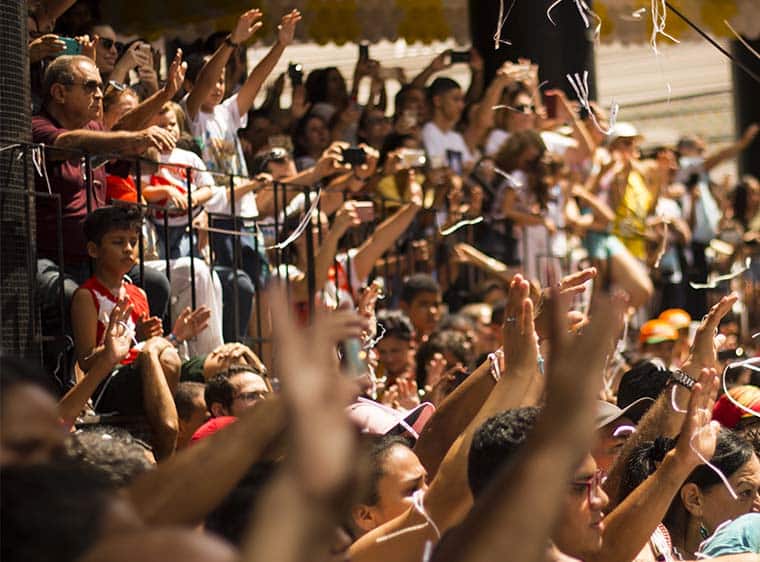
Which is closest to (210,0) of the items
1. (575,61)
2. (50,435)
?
(575,61)

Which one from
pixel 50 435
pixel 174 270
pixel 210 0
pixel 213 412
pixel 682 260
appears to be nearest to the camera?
pixel 50 435

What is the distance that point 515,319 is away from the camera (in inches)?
150

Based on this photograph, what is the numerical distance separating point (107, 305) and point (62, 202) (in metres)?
0.60

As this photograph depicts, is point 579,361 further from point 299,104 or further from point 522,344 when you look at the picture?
point 299,104

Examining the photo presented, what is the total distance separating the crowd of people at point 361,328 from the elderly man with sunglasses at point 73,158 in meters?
0.01

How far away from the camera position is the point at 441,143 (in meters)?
10.5

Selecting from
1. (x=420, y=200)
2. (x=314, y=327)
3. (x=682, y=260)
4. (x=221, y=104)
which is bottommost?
(x=682, y=260)

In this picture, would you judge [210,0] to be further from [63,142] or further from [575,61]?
[63,142]

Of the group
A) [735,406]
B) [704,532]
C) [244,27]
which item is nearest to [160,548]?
[704,532]

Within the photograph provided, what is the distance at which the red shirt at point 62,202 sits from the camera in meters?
6.38

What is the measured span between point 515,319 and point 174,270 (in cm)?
345

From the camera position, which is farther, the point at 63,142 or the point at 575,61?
the point at 575,61

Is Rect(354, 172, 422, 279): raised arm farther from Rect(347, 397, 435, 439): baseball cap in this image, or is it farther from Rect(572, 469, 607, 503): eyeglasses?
Rect(572, 469, 607, 503): eyeglasses

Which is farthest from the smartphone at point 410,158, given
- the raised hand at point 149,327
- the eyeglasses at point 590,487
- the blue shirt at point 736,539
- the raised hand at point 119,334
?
the eyeglasses at point 590,487
